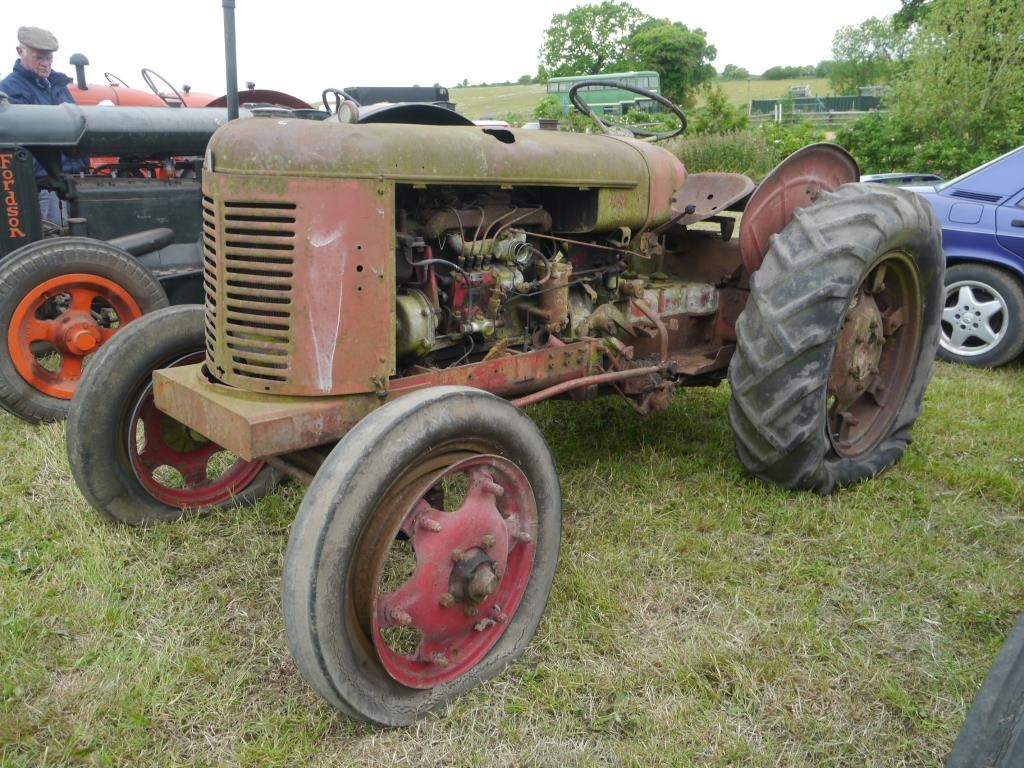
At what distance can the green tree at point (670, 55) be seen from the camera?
174ft

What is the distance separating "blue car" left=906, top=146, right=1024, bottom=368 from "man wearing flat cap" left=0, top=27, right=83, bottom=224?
20.1 feet

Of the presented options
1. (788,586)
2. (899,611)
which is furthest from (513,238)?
(899,611)

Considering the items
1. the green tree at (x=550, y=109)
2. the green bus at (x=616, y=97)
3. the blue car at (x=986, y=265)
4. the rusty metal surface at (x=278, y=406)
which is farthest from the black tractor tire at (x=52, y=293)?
the green tree at (x=550, y=109)

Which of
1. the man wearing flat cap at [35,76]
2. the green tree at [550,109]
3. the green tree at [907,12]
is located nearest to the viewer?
the man wearing flat cap at [35,76]

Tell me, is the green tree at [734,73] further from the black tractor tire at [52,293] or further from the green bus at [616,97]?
the black tractor tire at [52,293]

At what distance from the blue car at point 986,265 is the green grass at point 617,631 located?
213 cm

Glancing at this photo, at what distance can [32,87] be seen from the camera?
19.7 feet

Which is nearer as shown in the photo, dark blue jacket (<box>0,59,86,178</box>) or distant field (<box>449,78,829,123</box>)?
dark blue jacket (<box>0,59,86,178</box>)

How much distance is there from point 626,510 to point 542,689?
3.90ft

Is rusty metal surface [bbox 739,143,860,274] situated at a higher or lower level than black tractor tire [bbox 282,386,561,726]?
higher

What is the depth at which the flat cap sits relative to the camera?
5824 millimetres

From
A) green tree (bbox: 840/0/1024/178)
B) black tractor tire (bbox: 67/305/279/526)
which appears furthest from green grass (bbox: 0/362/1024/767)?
green tree (bbox: 840/0/1024/178)

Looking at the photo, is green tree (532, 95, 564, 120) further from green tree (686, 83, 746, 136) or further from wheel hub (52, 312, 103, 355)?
wheel hub (52, 312, 103, 355)

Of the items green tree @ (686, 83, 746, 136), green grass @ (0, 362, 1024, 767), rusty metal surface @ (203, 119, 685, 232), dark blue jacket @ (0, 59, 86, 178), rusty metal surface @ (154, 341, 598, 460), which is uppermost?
green tree @ (686, 83, 746, 136)
